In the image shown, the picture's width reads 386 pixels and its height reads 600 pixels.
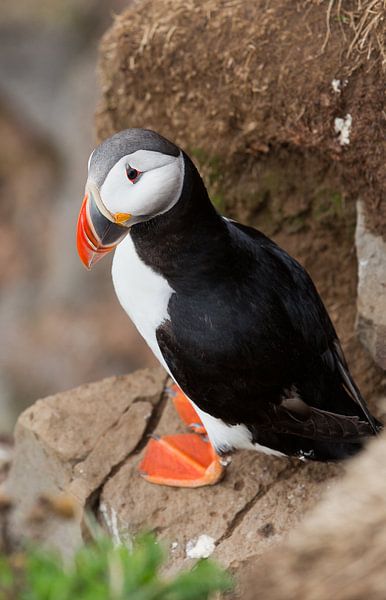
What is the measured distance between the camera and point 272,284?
10.7 feet

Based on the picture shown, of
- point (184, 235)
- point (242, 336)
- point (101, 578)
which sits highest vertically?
point (101, 578)

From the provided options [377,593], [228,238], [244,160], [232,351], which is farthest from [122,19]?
[377,593]

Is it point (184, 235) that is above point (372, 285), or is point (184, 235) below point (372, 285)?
above

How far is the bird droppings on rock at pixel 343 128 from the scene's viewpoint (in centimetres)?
366

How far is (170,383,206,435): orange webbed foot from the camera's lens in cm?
384

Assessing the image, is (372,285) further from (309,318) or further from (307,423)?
(307,423)

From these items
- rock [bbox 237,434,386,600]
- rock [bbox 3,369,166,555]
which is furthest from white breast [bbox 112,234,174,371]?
rock [bbox 237,434,386,600]

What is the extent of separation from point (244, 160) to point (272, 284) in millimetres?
1090

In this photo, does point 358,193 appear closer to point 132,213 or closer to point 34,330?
point 132,213

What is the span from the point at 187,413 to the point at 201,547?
684mm

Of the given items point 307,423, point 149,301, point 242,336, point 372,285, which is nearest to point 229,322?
point 242,336

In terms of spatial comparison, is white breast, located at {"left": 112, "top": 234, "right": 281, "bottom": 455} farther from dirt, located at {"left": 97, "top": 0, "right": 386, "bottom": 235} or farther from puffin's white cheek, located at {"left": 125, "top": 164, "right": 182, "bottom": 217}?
dirt, located at {"left": 97, "top": 0, "right": 386, "bottom": 235}

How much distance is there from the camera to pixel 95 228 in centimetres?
279

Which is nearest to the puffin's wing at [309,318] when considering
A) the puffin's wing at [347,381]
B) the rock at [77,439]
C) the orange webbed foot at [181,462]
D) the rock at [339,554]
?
the puffin's wing at [347,381]
